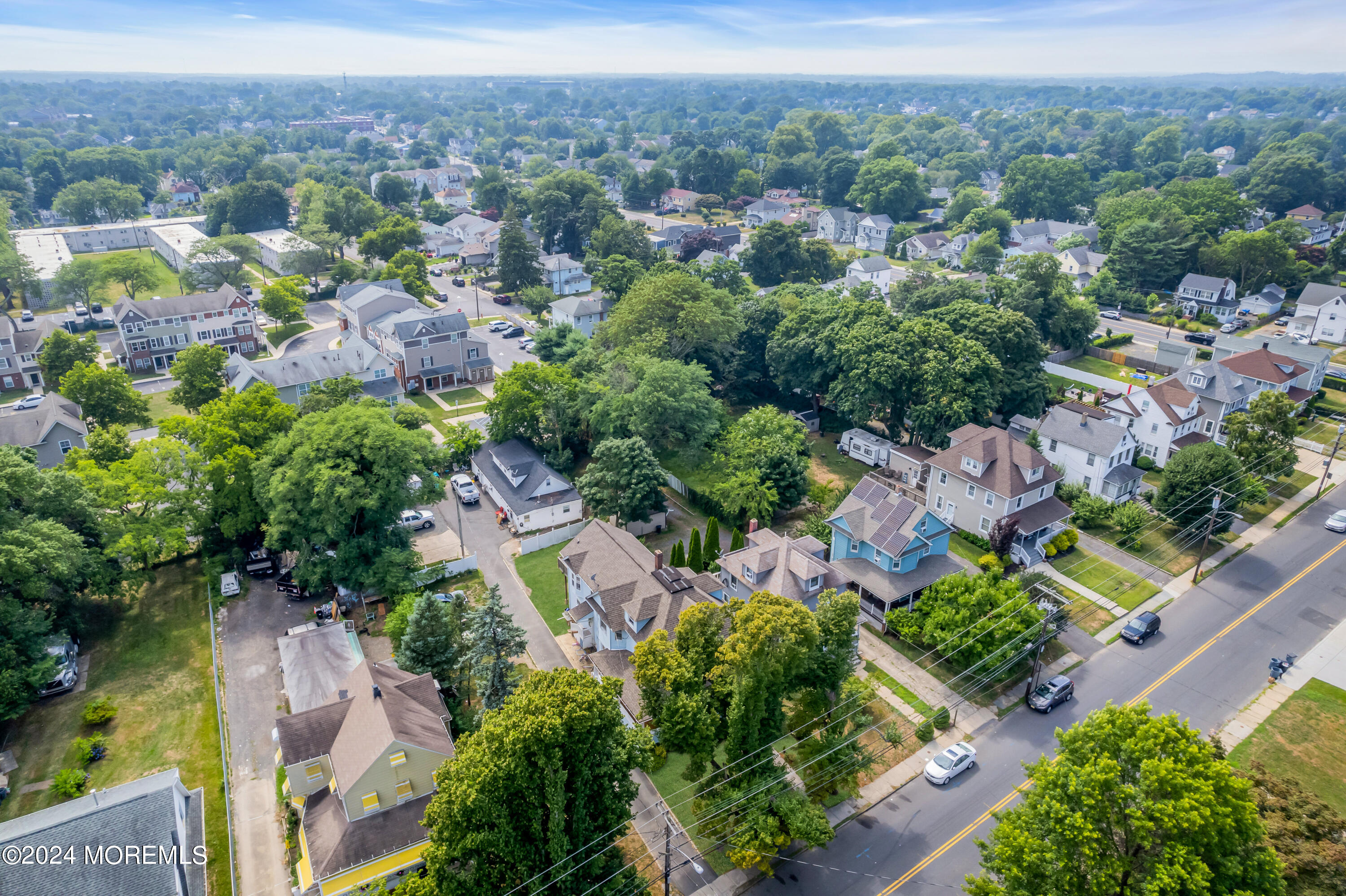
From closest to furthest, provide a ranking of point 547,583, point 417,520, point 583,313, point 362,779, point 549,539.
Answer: point 362,779, point 547,583, point 549,539, point 417,520, point 583,313

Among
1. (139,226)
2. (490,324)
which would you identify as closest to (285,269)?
(490,324)

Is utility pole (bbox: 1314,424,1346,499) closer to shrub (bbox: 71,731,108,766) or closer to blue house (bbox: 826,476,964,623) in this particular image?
blue house (bbox: 826,476,964,623)

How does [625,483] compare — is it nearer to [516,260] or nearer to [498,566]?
[498,566]

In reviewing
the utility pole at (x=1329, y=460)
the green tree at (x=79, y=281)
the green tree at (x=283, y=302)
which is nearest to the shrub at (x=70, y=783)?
the green tree at (x=283, y=302)

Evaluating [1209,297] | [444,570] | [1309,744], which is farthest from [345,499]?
[1209,297]

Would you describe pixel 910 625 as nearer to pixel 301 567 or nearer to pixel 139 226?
pixel 301 567

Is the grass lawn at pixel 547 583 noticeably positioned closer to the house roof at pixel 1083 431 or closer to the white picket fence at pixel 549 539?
the white picket fence at pixel 549 539
